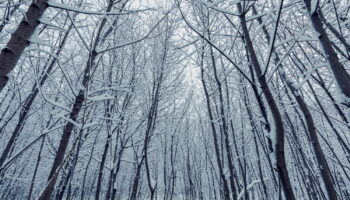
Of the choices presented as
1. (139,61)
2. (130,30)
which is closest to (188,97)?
(139,61)

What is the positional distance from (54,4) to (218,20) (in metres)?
3.40

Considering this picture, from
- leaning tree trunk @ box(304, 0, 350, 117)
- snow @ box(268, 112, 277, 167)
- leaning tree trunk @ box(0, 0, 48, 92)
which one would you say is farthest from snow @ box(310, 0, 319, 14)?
leaning tree trunk @ box(0, 0, 48, 92)

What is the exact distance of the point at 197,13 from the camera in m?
4.37

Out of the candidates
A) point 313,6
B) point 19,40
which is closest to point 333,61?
point 313,6

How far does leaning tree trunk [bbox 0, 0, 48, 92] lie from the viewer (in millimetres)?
1260

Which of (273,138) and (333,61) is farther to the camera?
(333,61)

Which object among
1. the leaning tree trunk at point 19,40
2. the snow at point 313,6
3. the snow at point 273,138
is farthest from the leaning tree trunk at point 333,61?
the leaning tree trunk at point 19,40

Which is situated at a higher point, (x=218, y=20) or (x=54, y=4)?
(x=218, y=20)

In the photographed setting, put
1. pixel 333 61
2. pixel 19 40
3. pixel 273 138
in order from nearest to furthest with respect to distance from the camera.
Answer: pixel 273 138, pixel 19 40, pixel 333 61

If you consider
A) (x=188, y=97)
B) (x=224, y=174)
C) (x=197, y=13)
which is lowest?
(x=224, y=174)

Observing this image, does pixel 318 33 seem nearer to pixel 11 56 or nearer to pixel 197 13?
pixel 11 56

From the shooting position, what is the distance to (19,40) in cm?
134

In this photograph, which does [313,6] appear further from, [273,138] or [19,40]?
[19,40]

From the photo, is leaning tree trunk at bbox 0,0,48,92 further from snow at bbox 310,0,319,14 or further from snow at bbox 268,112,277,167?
snow at bbox 310,0,319,14
